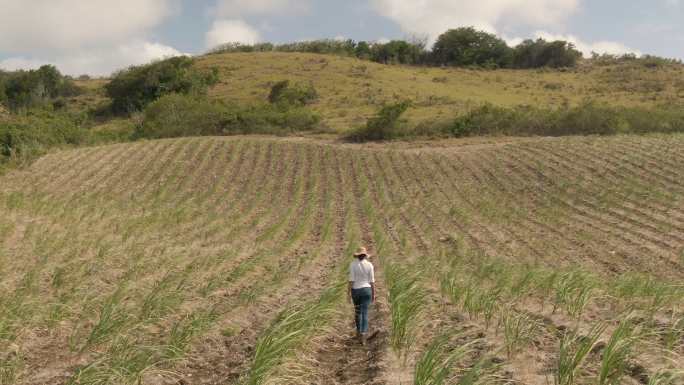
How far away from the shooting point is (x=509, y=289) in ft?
28.6

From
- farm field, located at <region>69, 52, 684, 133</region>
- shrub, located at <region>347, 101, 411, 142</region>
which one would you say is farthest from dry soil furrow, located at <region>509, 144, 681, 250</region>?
farm field, located at <region>69, 52, 684, 133</region>

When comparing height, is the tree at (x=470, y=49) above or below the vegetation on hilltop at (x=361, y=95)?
above

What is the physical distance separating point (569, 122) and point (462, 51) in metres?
47.6

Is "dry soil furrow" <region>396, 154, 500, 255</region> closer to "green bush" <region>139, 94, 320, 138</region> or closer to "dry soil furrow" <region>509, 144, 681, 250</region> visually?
"dry soil furrow" <region>509, 144, 681, 250</region>

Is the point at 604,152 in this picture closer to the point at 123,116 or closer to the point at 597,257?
the point at 597,257

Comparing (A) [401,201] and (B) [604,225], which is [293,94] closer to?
(A) [401,201]

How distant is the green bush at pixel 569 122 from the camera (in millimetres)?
31703

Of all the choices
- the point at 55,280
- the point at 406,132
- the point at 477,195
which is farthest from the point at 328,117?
the point at 55,280

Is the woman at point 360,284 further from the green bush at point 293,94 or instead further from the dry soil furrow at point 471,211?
the green bush at point 293,94

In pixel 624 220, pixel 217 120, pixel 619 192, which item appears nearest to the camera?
pixel 624 220

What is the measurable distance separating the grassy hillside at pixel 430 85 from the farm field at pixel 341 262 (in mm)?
12672

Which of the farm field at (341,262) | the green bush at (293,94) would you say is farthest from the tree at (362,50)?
the farm field at (341,262)

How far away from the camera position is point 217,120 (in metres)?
37.8

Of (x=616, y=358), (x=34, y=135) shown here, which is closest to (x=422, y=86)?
(x=34, y=135)
